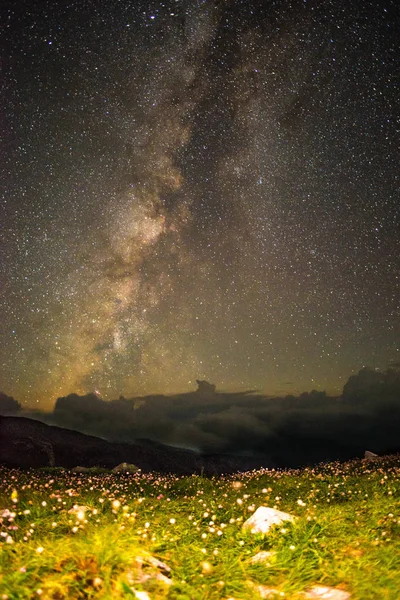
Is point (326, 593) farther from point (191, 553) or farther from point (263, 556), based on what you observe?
point (191, 553)

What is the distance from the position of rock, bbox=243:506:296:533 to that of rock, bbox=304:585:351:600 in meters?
1.69

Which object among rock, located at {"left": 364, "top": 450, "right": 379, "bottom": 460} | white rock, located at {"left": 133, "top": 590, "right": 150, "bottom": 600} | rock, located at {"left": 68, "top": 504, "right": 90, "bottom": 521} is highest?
white rock, located at {"left": 133, "top": 590, "right": 150, "bottom": 600}

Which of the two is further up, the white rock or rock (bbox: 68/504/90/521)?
the white rock

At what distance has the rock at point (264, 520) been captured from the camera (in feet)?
21.0

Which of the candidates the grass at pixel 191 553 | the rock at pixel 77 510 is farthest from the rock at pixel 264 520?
the rock at pixel 77 510

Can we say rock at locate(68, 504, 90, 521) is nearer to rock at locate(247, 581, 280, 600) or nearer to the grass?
the grass

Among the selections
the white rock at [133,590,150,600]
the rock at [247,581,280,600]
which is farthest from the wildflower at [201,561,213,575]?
the white rock at [133,590,150,600]

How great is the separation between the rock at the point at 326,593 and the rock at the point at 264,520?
66.7 inches

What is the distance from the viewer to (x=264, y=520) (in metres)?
6.66

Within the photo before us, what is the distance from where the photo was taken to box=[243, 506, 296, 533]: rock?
641cm

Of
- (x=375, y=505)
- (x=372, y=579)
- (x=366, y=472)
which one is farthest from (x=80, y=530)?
(x=366, y=472)

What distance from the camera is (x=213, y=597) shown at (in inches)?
167

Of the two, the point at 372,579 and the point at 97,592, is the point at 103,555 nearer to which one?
the point at 97,592

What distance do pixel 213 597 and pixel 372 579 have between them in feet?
6.09
